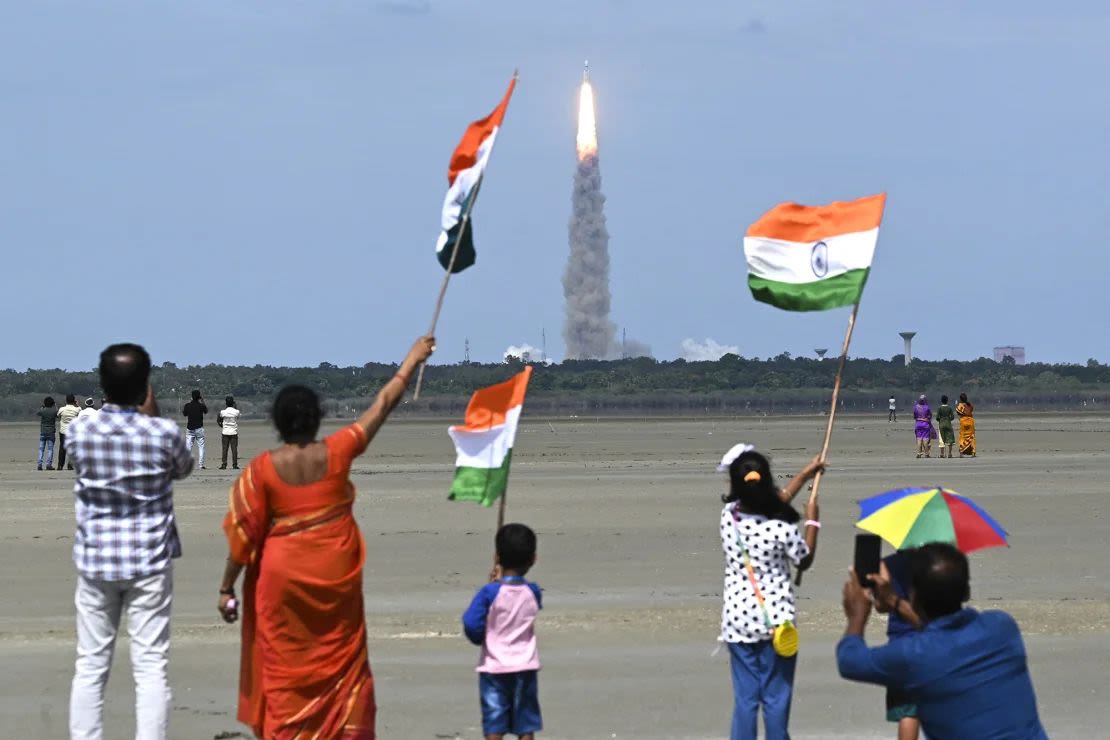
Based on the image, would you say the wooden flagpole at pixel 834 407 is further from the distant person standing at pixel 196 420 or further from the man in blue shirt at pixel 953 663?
the distant person standing at pixel 196 420

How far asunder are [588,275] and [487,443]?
4388 inches

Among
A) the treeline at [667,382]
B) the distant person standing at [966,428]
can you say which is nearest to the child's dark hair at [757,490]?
the distant person standing at [966,428]

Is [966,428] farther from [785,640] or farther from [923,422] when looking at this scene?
[785,640]

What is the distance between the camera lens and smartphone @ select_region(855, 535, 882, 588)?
18.5ft

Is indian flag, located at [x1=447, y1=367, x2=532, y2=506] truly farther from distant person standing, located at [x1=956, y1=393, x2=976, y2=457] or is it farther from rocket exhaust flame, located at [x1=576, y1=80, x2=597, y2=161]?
rocket exhaust flame, located at [x1=576, y1=80, x2=597, y2=161]

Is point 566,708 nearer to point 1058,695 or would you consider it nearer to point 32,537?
point 1058,695

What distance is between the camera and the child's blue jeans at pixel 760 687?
24.6 feet

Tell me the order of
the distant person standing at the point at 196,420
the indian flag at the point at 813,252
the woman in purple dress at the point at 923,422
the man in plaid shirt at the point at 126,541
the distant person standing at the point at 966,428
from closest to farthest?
the man in plaid shirt at the point at 126,541, the indian flag at the point at 813,252, the distant person standing at the point at 196,420, the woman in purple dress at the point at 923,422, the distant person standing at the point at 966,428

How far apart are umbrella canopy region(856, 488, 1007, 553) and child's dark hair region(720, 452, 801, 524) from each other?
919 millimetres

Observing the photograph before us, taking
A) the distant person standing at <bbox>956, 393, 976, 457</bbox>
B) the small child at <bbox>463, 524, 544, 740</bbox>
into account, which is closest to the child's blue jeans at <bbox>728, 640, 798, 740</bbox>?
the small child at <bbox>463, 524, 544, 740</bbox>

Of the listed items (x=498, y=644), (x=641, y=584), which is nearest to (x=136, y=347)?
(x=498, y=644)

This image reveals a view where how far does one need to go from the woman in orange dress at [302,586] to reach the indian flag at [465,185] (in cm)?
153

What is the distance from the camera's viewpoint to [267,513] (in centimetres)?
712

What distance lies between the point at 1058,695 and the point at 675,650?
2538 millimetres
